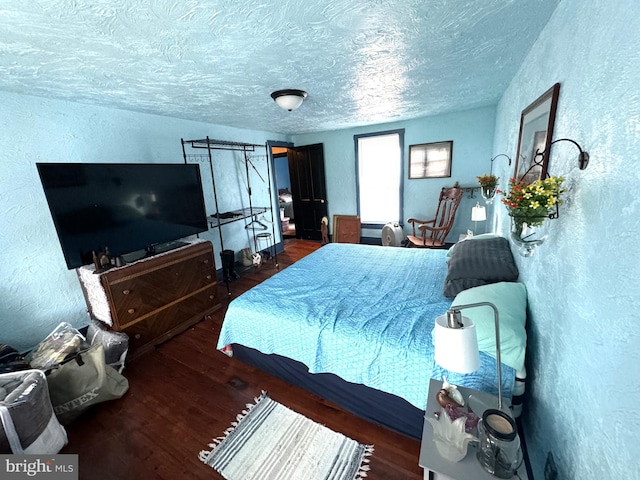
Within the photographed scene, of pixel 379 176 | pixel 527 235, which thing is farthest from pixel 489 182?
pixel 379 176

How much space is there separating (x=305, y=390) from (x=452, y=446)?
3.77 ft

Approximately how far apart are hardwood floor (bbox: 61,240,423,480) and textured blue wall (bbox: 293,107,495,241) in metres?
3.48

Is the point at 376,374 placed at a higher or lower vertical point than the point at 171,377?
higher

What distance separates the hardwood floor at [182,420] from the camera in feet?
4.51

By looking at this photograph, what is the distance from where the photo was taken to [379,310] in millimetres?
1696

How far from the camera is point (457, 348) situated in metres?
0.77

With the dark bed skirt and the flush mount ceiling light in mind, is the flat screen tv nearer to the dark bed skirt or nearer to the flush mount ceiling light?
the flush mount ceiling light

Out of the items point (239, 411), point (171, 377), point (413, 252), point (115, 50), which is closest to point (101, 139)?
point (115, 50)

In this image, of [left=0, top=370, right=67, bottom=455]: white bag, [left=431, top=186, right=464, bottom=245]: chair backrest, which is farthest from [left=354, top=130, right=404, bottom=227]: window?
[left=0, top=370, right=67, bottom=455]: white bag

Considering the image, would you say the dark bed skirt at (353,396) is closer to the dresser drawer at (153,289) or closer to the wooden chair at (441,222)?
the dresser drawer at (153,289)

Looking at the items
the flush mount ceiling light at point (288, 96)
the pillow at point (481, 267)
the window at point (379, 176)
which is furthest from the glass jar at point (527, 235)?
the window at point (379, 176)

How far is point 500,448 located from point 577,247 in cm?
73

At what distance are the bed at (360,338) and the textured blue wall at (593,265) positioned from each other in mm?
Answer: 232

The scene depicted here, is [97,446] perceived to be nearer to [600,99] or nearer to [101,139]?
[101,139]
